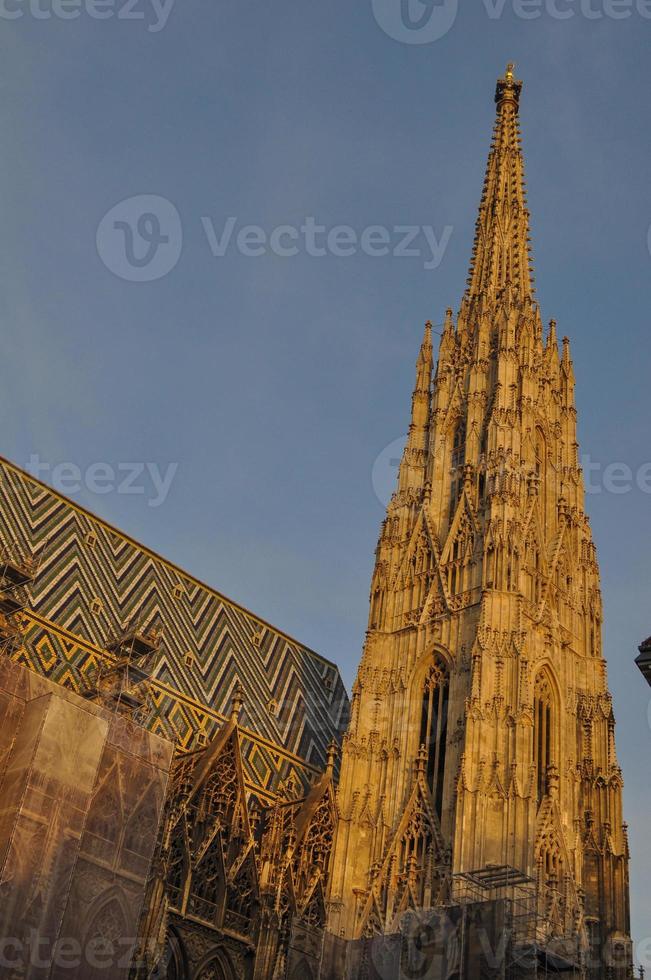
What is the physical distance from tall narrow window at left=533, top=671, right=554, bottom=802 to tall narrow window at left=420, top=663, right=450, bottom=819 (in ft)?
7.07

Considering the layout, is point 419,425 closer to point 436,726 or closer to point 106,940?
point 436,726

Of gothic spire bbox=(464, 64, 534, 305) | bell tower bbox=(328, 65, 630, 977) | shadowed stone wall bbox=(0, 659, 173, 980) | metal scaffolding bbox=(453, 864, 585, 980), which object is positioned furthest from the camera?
gothic spire bbox=(464, 64, 534, 305)

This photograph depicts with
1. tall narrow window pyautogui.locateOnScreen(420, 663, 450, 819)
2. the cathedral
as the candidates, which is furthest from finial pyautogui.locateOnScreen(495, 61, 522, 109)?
tall narrow window pyautogui.locateOnScreen(420, 663, 450, 819)

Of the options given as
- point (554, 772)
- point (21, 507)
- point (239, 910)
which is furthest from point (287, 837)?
point (21, 507)

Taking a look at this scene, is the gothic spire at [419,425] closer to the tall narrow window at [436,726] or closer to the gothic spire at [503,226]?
the gothic spire at [503,226]

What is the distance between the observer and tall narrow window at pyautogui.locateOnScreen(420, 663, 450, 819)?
29.3 m

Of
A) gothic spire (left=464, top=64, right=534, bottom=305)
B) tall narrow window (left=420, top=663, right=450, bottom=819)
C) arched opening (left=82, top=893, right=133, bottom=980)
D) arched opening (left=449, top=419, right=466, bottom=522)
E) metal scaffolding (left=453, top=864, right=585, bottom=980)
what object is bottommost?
arched opening (left=82, top=893, right=133, bottom=980)

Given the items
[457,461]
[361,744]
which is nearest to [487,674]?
[361,744]

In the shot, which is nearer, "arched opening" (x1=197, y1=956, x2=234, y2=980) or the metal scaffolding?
the metal scaffolding

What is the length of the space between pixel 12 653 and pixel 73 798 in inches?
194

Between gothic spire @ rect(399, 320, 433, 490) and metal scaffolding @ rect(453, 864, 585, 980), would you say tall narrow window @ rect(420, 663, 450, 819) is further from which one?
gothic spire @ rect(399, 320, 433, 490)

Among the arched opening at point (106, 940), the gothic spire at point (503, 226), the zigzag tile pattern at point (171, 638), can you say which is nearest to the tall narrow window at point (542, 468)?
the gothic spire at point (503, 226)

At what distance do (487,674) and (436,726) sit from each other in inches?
82.3

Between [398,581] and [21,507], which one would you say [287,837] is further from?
[21,507]
